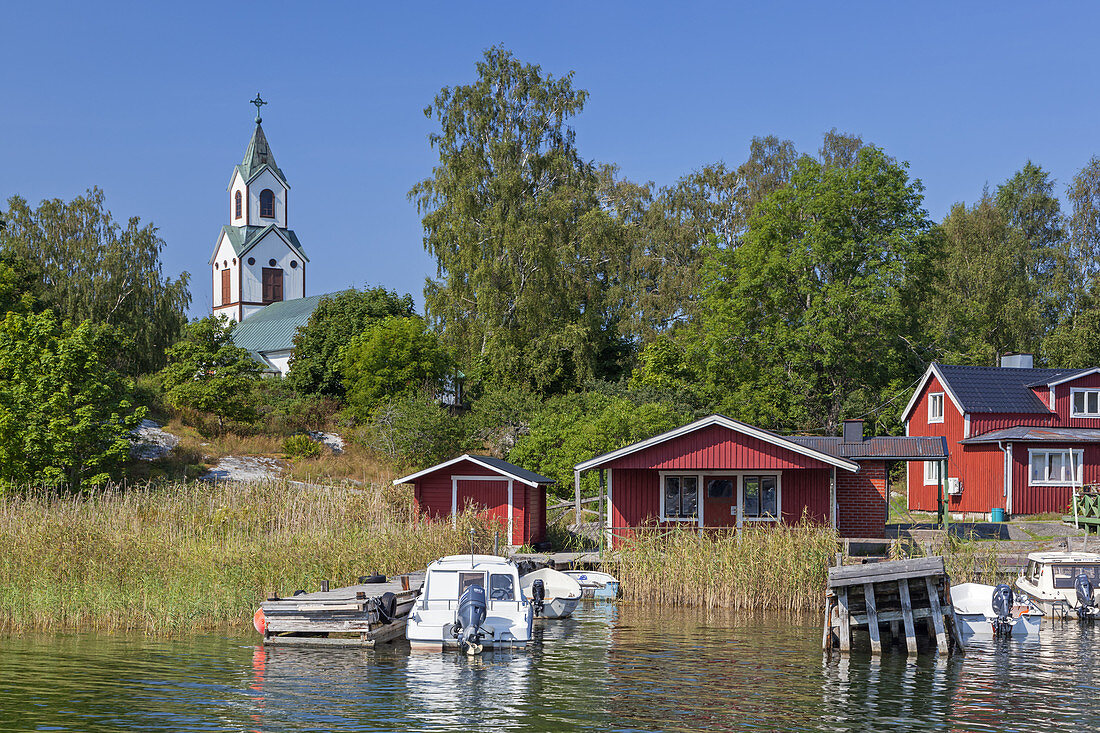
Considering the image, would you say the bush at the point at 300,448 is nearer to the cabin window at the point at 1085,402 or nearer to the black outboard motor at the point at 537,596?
the black outboard motor at the point at 537,596

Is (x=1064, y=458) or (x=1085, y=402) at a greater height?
(x=1085, y=402)

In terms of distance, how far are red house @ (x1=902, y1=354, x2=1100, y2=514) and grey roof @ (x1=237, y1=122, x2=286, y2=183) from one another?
69715 mm

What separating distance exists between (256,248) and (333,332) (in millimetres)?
39864

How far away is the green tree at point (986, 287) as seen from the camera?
62528 millimetres

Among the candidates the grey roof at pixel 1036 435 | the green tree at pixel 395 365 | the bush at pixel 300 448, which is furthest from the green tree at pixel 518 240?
the grey roof at pixel 1036 435

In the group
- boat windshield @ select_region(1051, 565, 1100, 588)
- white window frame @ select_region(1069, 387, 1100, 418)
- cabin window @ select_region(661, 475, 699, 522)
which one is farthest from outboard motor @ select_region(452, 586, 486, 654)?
white window frame @ select_region(1069, 387, 1100, 418)

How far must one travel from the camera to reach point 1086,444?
46.9m

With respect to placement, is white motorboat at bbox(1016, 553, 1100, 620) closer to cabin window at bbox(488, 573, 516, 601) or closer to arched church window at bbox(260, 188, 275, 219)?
cabin window at bbox(488, 573, 516, 601)

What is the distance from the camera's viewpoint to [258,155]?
107 metres

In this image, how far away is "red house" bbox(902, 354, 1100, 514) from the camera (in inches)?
1838

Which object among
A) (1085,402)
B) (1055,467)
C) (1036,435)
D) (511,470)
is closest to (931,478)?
(1055,467)

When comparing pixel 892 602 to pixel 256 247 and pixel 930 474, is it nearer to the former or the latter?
pixel 930 474

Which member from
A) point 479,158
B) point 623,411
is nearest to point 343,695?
point 623,411

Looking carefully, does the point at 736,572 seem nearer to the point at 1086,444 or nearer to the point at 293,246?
the point at 1086,444
